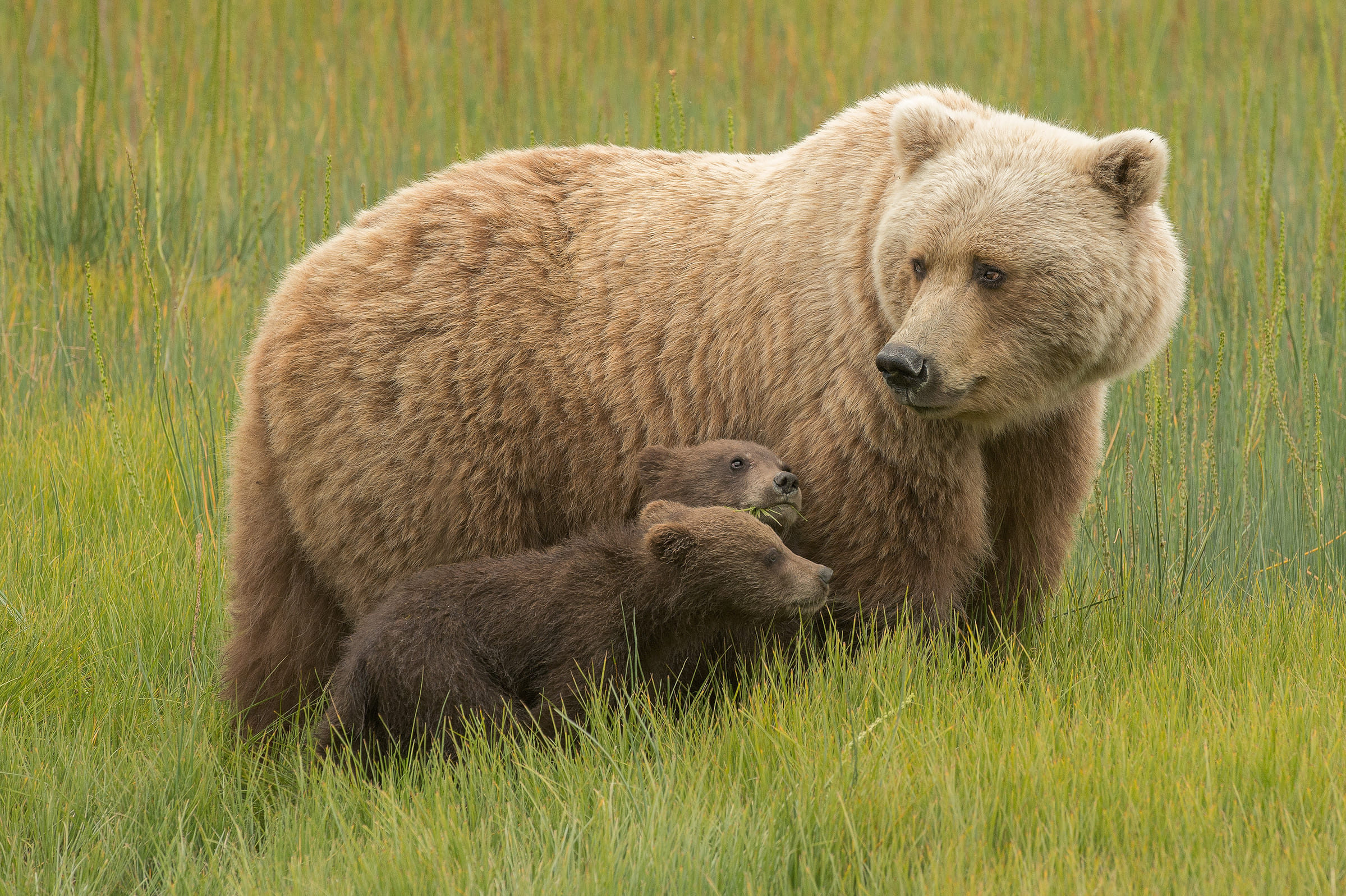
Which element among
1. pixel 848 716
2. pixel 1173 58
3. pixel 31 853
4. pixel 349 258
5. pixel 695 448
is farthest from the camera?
pixel 1173 58

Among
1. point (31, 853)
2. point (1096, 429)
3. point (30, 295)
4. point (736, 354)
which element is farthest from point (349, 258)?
point (30, 295)

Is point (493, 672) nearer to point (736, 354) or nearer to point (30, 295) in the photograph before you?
point (736, 354)

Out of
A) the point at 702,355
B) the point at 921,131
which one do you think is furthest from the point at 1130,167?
the point at 702,355

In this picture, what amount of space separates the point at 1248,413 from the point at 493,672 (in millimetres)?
4068

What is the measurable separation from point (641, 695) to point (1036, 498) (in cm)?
159

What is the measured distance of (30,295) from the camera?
7.91 meters

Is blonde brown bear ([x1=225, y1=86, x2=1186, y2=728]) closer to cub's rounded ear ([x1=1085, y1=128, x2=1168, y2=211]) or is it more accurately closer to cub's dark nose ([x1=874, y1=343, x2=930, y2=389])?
cub's rounded ear ([x1=1085, y1=128, x2=1168, y2=211])

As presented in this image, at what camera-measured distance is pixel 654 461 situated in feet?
15.3

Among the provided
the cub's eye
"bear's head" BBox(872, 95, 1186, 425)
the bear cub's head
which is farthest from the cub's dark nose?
the bear cub's head

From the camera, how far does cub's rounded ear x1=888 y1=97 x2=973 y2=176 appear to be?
4.29m

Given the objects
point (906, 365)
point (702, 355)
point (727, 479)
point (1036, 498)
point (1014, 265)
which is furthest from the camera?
point (702, 355)

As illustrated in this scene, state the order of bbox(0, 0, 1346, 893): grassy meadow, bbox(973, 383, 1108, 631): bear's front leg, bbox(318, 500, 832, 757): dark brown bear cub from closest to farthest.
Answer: bbox(0, 0, 1346, 893): grassy meadow
bbox(318, 500, 832, 757): dark brown bear cub
bbox(973, 383, 1108, 631): bear's front leg

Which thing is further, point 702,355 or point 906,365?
point 702,355

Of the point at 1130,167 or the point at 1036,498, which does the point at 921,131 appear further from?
the point at 1036,498
